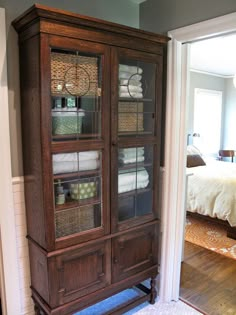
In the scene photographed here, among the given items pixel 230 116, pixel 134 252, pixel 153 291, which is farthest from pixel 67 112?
pixel 230 116

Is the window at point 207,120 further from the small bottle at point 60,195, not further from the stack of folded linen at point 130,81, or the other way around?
Answer: the small bottle at point 60,195

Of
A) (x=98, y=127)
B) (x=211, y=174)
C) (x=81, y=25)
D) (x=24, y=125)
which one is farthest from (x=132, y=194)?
(x=211, y=174)

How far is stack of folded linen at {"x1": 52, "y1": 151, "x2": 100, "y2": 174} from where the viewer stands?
5.38 feet

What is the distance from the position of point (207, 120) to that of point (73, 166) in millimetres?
5040

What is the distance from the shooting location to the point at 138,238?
204cm

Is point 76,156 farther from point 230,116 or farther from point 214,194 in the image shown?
point 230,116

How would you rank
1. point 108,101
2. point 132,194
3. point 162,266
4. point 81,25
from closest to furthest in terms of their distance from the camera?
point 81,25 → point 108,101 → point 132,194 → point 162,266

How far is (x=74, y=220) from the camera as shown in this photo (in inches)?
69.2

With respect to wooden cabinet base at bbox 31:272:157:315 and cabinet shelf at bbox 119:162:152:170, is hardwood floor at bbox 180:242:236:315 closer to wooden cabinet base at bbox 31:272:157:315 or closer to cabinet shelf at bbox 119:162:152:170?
wooden cabinet base at bbox 31:272:157:315

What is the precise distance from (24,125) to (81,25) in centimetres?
68

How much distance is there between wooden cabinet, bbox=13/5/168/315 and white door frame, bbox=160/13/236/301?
0.36ft

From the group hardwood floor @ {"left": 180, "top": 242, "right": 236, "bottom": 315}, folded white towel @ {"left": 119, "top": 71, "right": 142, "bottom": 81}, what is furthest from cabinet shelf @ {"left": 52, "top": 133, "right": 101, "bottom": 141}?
hardwood floor @ {"left": 180, "top": 242, "right": 236, "bottom": 315}

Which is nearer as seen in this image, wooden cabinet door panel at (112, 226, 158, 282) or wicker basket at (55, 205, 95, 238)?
wicker basket at (55, 205, 95, 238)

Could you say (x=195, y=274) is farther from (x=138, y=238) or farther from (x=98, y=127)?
(x=98, y=127)
